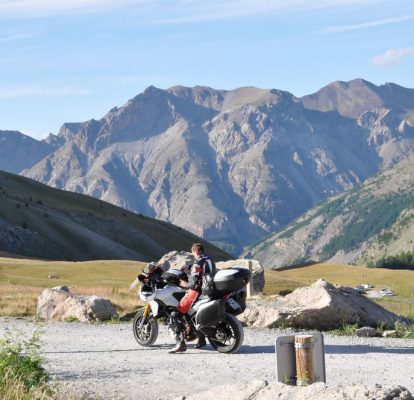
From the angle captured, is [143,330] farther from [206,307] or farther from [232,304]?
[232,304]

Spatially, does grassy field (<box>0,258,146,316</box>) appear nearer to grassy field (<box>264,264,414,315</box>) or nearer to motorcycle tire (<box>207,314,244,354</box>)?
motorcycle tire (<box>207,314,244,354</box>)

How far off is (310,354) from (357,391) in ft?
9.39

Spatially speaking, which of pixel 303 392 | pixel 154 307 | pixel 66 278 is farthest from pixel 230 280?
pixel 66 278

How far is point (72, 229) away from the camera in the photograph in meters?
132

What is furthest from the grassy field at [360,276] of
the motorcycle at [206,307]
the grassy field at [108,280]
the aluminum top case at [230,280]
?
the aluminum top case at [230,280]

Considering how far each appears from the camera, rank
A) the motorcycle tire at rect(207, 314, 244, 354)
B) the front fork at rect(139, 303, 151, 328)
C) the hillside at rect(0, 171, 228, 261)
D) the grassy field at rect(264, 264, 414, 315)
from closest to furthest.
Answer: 1. the motorcycle tire at rect(207, 314, 244, 354)
2. the front fork at rect(139, 303, 151, 328)
3. the grassy field at rect(264, 264, 414, 315)
4. the hillside at rect(0, 171, 228, 261)

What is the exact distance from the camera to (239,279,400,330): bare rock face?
2550 centimetres

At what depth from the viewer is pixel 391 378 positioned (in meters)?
16.6

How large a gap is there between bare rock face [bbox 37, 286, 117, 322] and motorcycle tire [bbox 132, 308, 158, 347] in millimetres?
6947

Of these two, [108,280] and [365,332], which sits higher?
[365,332]

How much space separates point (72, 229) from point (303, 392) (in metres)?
124

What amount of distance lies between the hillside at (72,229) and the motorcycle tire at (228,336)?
90489 millimetres

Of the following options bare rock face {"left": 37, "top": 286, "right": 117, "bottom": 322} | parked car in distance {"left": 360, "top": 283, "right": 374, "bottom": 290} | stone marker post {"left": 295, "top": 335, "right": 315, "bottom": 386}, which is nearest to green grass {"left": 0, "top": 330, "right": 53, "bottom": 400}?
stone marker post {"left": 295, "top": 335, "right": 315, "bottom": 386}

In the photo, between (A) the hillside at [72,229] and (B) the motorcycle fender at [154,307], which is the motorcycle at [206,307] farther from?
(A) the hillside at [72,229]
